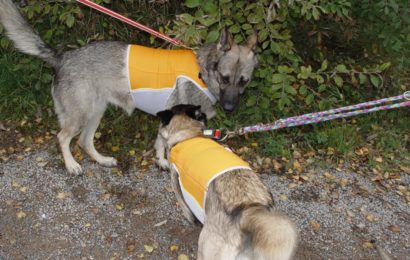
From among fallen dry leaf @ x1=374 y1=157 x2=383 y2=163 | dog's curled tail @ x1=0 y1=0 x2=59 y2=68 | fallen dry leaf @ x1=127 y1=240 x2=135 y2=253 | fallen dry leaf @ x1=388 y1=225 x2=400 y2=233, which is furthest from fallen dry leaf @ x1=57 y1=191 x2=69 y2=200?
fallen dry leaf @ x1=374 y1=157 x2=383 y2=163

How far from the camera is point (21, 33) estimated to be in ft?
12.6

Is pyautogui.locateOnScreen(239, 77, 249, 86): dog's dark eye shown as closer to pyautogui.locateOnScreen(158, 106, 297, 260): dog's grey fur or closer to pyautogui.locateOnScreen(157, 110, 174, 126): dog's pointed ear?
pyautogui.locateOnScreen(157, 110, 174, 126): dog's pointed ear

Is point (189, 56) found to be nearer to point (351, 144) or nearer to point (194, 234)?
point (194, 234)

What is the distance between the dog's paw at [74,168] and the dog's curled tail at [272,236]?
260 cm

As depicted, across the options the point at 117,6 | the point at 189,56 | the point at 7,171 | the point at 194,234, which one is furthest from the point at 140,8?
the point at 194,234

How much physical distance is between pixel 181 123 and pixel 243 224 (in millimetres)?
1276

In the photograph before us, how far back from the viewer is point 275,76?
418 centimetres

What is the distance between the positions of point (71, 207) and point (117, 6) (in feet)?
8.84

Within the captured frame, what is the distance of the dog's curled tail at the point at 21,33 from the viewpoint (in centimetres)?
372

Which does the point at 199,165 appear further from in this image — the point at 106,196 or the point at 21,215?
the point at 21,215

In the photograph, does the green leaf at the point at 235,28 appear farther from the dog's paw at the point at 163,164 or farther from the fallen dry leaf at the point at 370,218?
the fallen dry leaf at the point at 370,218

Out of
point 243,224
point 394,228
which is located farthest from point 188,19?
point 394,228

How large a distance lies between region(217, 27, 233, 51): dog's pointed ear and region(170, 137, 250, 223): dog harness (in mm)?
1339

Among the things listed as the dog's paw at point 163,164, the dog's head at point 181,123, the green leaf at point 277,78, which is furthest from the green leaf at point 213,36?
the dog's paw at point 163,164
